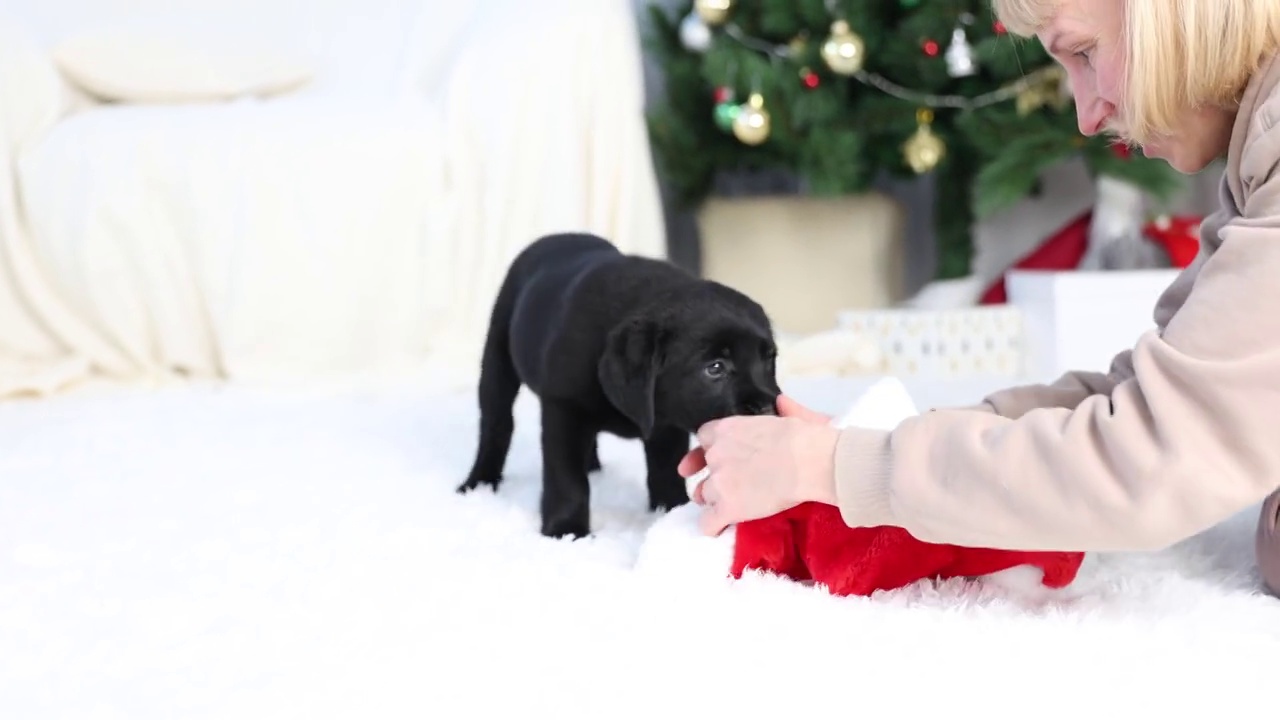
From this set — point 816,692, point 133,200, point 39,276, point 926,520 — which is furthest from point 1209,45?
point 39,276

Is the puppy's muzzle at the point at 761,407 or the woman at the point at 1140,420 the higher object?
the woman at the point at 1140,420

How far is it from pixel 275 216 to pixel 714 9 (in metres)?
1.07

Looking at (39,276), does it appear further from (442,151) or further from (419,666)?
(419,666)

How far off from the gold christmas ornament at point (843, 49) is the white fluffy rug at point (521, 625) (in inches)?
58.6

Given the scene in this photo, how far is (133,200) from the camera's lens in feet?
8.10

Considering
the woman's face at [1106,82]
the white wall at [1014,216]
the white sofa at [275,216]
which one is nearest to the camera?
the woman's face at [1106,82]

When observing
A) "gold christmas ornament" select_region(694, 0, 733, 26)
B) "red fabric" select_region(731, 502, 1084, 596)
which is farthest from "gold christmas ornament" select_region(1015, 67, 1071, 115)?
"red fabric" select_region(731, 502, 1084, 596)

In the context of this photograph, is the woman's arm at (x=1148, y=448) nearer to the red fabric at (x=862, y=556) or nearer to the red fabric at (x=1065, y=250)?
the red fabric at (x=862, y=556)

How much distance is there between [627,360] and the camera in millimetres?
1141

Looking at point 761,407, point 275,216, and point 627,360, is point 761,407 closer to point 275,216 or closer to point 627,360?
point 627,360

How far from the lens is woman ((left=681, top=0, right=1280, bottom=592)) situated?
736 mm

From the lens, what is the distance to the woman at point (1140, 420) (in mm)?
736

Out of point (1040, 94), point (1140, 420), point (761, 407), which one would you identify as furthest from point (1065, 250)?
point (1140, 420)

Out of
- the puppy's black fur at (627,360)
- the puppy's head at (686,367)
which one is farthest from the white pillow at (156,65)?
the puppy's head at (686,367)
